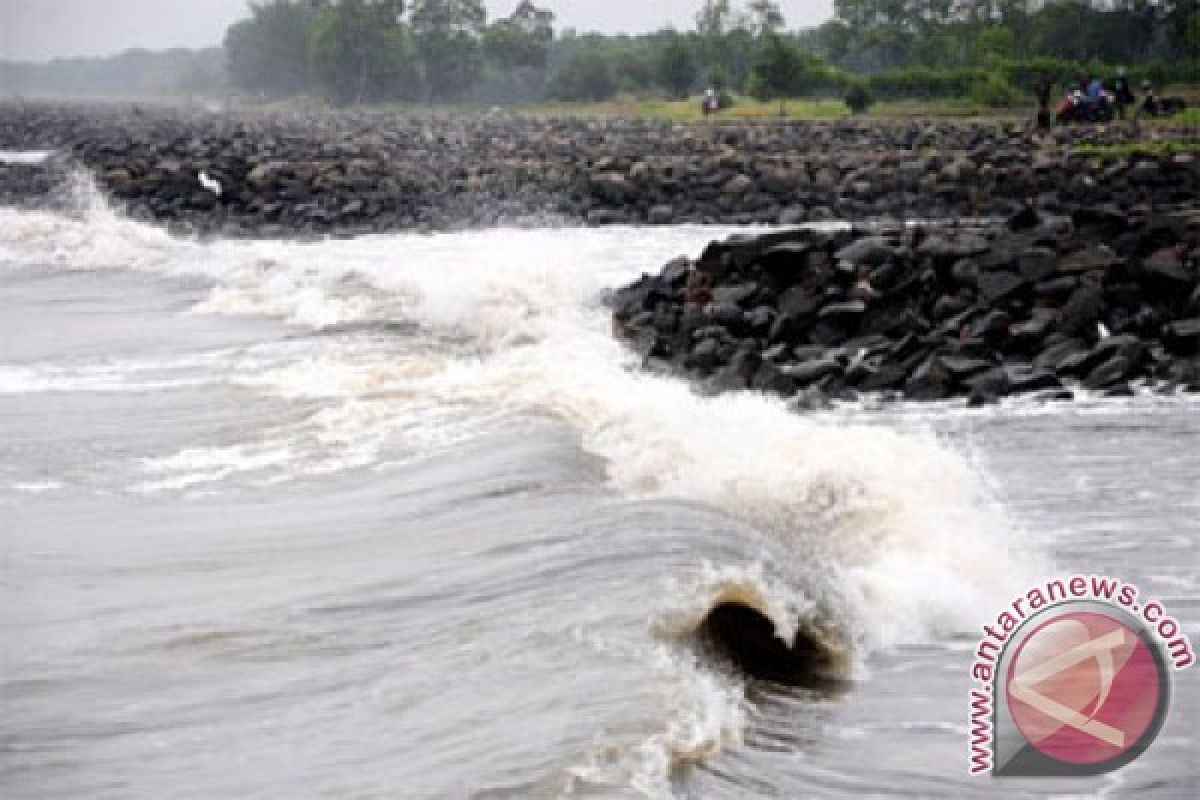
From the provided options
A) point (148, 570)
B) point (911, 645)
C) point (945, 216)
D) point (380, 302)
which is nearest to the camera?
point (911, 645)

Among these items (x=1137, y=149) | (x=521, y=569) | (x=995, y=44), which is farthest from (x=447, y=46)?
(x=521, y=569)

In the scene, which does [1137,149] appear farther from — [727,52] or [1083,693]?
[727,52]

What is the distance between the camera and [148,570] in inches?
306

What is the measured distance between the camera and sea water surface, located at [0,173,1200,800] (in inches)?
214

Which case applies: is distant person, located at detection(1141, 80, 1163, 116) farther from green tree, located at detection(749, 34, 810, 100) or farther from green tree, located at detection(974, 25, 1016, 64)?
green tree, located at detection(749, 34, 810, 100)

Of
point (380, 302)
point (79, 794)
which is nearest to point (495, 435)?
point (79, 794)

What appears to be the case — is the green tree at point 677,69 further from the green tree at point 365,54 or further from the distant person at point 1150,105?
the distant person at point 1150,105

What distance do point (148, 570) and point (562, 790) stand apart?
11.4ft

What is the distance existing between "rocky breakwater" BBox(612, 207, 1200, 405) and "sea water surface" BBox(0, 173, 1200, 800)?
0.65 m

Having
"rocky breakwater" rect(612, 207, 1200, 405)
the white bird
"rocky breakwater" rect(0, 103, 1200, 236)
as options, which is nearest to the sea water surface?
"rocky breakwater" rect(612, 207, 1200, 405)

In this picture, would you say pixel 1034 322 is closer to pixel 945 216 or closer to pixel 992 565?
pixel 992 565

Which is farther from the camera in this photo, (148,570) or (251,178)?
(251,178)

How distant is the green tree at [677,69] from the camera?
76.6m

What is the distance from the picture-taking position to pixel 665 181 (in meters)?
28.9
